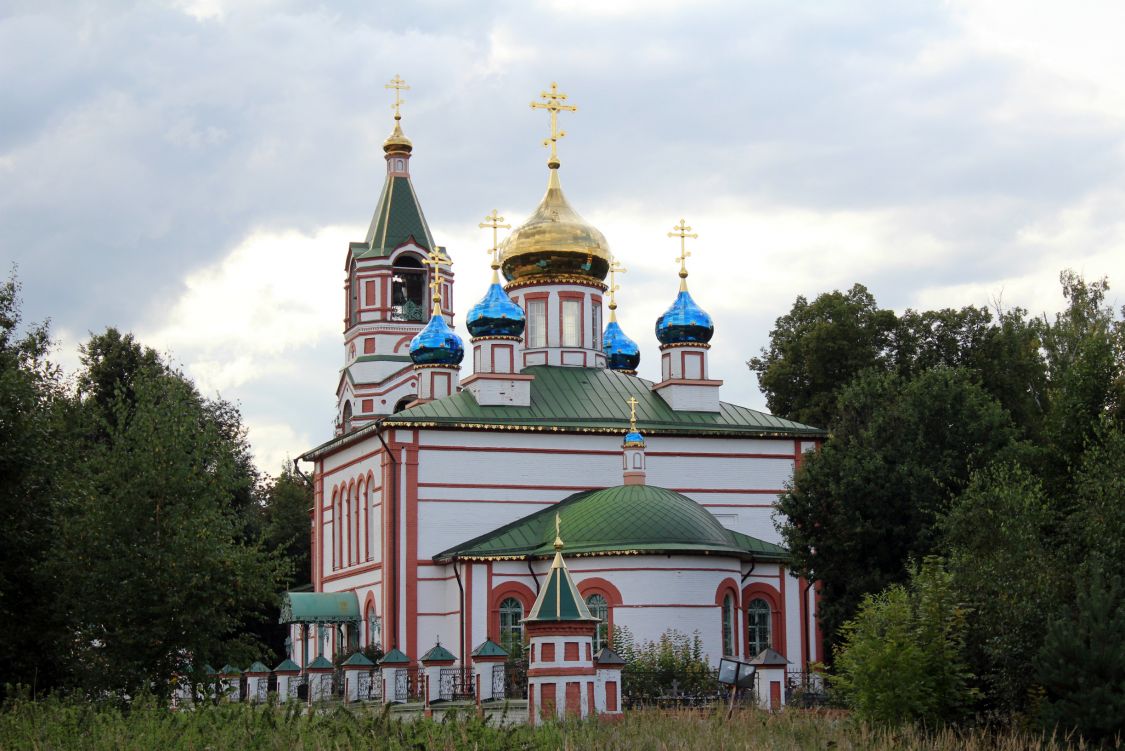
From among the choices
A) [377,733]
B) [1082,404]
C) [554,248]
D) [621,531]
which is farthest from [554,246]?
[377,733]

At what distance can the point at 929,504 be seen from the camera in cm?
2720

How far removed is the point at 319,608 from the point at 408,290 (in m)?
16.3

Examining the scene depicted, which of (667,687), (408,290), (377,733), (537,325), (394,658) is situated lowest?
(667,687)

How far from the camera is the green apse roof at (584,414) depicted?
31.6m

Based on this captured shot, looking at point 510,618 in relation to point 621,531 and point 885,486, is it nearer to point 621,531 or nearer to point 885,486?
point 621,531

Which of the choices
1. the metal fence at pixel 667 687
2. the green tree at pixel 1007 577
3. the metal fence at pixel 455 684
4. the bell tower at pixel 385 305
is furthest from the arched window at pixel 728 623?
the bell tower at pixel 385 305

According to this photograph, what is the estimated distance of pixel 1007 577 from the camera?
1981cm

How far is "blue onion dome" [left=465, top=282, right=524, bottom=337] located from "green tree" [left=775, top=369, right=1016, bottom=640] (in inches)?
291

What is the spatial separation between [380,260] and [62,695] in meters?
27.2

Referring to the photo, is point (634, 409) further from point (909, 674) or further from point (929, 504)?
point (909, 674)

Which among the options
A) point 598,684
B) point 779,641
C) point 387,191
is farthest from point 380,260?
point 598,684

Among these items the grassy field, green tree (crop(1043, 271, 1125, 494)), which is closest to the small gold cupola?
green tree (crop(1043, 271, 1125, 494))

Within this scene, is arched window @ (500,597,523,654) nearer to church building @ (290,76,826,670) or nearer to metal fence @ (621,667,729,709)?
church building @ (290,76,826,670)

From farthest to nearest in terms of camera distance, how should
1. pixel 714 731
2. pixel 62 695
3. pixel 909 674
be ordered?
1. pixel 62 695
2. pixel 909 674
3. pixel 714 731
